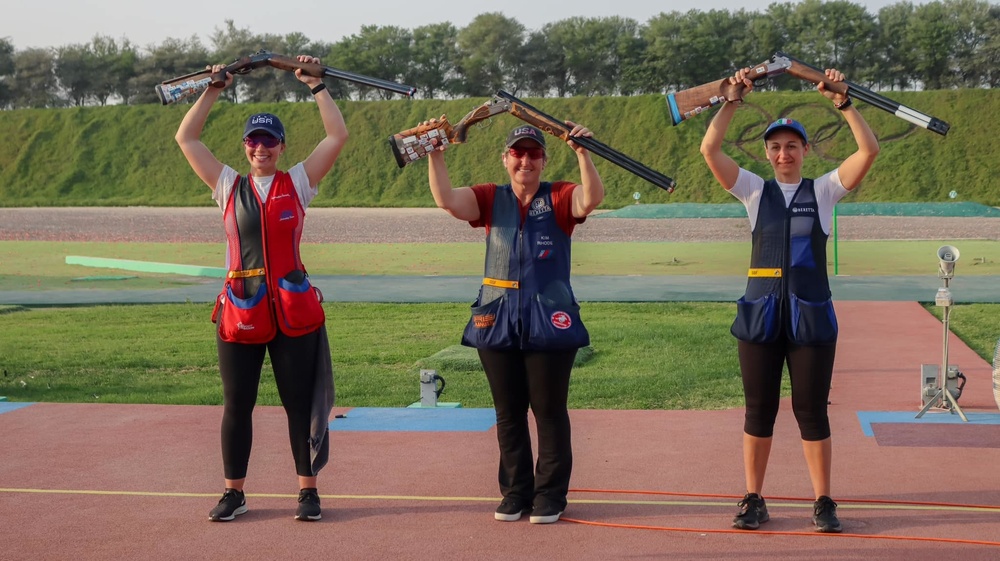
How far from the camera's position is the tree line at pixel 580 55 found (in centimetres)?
6291

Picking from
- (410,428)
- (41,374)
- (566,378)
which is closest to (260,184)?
(566,378)

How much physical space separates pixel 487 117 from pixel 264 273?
126 centimetres

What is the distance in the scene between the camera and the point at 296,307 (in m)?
5.20

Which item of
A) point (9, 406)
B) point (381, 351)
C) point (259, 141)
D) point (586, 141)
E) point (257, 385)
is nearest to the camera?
point (586, 141)

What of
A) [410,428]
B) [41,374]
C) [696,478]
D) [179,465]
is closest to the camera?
[696,478]

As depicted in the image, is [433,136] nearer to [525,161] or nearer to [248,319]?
[525,161]

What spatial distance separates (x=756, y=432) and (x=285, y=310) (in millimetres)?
2248

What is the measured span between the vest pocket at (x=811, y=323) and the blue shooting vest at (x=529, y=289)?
3.05 ft

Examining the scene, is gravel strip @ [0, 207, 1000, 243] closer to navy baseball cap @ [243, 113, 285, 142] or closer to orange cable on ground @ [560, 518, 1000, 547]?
orange cable on ground @ [560, 518, 1000, 547]

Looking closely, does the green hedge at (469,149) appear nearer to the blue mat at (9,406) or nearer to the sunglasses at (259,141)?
the blue mat at (9,406)

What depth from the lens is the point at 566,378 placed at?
17.2 feet

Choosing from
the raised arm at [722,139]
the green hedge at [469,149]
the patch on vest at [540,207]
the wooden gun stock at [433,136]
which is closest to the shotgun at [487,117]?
the wooden gun stock at [433,136]

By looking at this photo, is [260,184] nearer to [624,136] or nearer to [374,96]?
[624,136]

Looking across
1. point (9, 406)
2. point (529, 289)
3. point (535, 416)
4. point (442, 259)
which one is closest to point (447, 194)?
point (529, 289)
